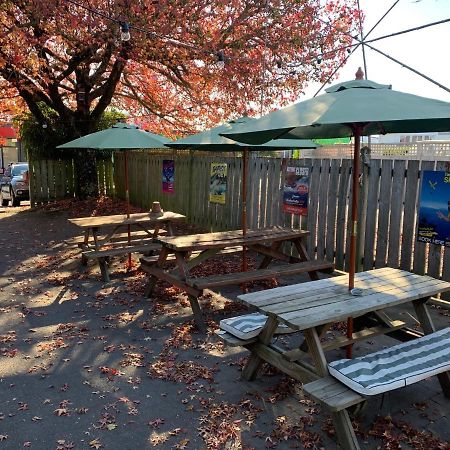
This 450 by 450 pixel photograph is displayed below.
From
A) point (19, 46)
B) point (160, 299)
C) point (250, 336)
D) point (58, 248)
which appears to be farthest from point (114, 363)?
point (19, 46)

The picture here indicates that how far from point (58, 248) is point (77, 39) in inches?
207

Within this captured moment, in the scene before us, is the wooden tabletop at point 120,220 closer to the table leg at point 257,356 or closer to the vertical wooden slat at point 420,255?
the vertical wooden slat at point 420,255

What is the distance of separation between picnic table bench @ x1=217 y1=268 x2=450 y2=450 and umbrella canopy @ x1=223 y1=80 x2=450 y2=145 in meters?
1.32

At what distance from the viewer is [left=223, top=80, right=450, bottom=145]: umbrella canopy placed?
9.29 feet

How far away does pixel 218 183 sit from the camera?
379 inches

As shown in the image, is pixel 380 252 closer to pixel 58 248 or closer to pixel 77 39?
pixel 58 248

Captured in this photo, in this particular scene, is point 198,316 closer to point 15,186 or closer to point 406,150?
point 406,150

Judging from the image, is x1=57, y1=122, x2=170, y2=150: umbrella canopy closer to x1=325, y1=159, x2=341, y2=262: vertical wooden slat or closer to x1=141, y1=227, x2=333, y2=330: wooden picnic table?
x1=141, y1=227, x2=333, y2=330: wooden picnic table

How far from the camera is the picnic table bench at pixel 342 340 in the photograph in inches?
111

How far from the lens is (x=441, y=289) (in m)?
3.86

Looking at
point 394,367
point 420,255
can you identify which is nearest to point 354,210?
point 394,367

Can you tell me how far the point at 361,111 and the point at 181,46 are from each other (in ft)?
26.8

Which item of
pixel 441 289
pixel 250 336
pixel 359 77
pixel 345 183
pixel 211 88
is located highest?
pixel 211 88

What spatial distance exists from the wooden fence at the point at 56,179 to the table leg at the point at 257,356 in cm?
1242
